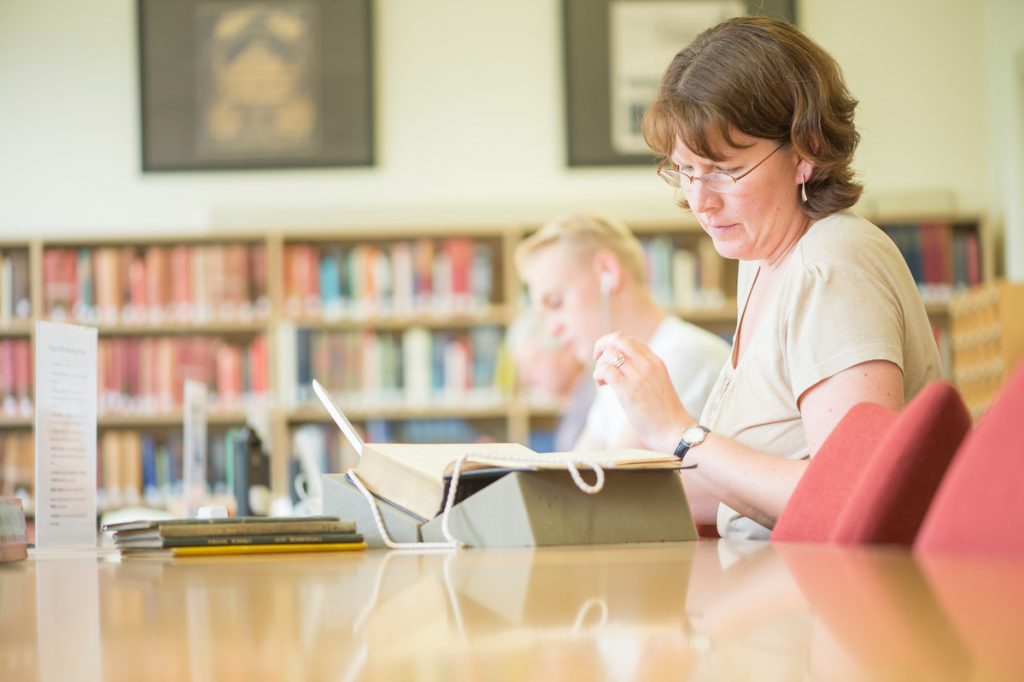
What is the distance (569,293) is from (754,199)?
59.0 inches

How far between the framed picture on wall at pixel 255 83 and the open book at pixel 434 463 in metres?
4.37

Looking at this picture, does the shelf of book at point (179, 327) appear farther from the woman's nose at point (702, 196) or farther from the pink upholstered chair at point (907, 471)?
the pink upholstered chair at point (907, 471)

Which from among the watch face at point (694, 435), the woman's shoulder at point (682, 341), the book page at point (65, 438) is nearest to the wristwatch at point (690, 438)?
the watch face at point (694, 435)

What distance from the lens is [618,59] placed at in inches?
222

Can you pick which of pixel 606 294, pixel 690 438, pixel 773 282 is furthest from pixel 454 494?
pixel 606 294

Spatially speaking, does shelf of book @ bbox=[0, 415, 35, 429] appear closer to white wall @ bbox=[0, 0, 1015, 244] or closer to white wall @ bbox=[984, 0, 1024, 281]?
white wall @ bbox=[0, 0, 1015, 244]

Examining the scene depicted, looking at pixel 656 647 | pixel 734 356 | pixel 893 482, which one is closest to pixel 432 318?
pixel 734 356

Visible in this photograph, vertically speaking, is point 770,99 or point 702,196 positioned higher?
point 770,99

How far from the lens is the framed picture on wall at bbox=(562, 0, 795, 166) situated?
559 cm

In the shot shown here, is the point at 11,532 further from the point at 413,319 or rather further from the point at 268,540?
the point at 413,319

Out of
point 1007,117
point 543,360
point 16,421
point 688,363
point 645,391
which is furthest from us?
point 1007,117

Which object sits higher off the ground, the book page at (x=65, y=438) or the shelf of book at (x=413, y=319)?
the shelf of book at (x=413, y=319)

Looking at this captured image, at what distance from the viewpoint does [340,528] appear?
1.23 metres

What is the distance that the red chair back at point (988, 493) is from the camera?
2.11 feet
